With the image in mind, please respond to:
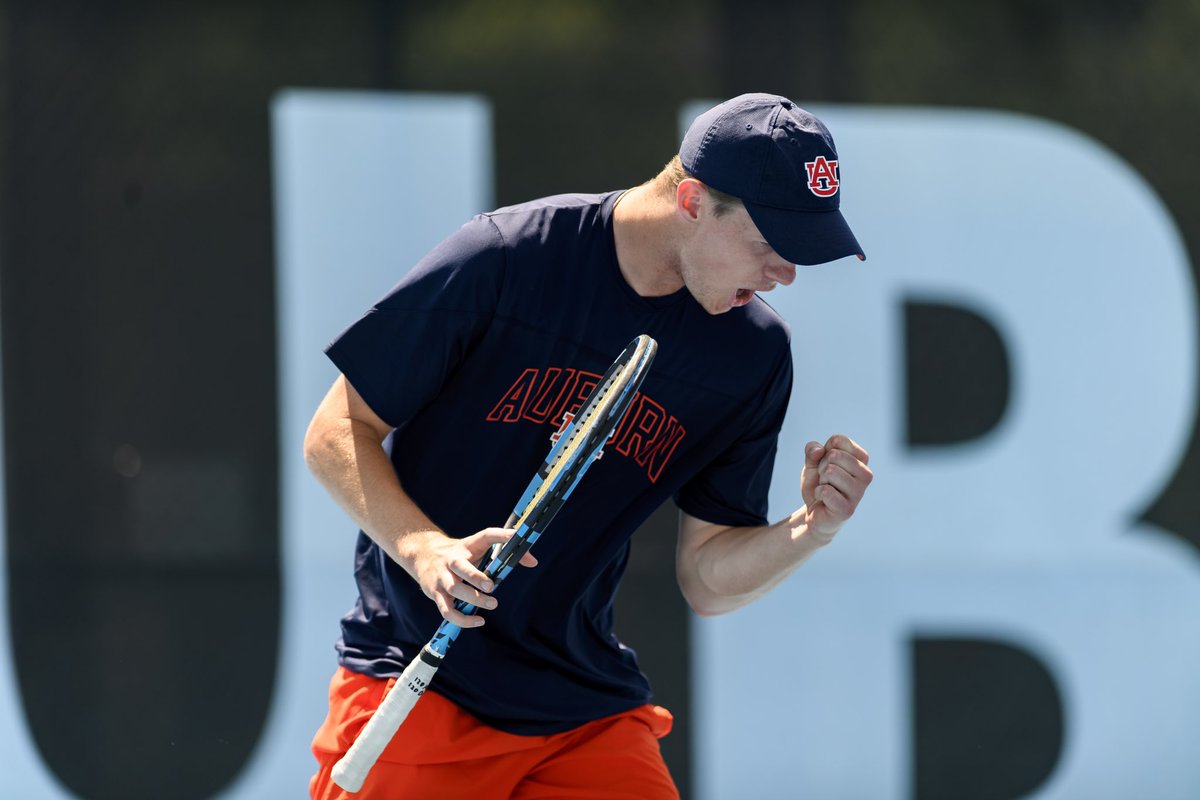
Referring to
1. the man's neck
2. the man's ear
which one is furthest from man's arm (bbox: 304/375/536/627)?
the man's ear

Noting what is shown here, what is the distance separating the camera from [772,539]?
2.27m

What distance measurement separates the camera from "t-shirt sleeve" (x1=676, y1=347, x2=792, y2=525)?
2.30m

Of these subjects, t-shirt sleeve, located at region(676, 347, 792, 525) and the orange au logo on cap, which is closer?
the orange au logo on cap

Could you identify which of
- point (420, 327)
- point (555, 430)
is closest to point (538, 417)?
point (555, 430)

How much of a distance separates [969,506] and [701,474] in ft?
5.94

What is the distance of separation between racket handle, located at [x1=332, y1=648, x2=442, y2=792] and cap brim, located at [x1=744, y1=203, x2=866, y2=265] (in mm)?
792

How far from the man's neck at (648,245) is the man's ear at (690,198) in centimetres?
4

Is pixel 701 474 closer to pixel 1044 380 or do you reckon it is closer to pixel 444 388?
pixel 444 388

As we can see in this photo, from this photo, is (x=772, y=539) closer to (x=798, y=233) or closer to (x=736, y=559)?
(x=736, y=559)

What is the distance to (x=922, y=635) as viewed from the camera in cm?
394

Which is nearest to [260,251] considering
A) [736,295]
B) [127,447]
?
[127,447]

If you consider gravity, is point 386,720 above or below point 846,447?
below

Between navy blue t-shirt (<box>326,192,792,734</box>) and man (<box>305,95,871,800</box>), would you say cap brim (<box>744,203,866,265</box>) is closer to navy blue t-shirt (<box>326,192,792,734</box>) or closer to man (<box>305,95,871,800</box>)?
man (<box>305,95,871,800</box>)

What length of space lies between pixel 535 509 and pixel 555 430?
0.84 feet
